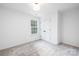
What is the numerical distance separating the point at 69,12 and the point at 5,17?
112cm

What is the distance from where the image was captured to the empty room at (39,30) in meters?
0.95

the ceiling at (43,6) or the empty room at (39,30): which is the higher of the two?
the ceiling at (43,6)

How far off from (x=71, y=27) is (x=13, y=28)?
1.06 meters

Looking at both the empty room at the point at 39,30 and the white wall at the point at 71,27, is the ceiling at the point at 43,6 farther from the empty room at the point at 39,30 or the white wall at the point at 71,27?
the white wall at the point at 71,27

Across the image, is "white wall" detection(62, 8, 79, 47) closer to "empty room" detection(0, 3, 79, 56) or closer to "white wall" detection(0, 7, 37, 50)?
"empty room" detection(0, 3, 79, 56)

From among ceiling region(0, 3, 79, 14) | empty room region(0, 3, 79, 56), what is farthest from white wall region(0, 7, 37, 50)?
ceiling region(0, 3, 79, 14)

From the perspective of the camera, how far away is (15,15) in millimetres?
1052

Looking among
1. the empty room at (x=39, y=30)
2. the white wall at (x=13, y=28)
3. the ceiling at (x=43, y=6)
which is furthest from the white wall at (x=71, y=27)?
the white wall at (x=13, y=28)

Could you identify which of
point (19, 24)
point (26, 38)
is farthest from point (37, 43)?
point (19, 24)

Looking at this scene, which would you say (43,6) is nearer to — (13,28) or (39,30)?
(39,30)

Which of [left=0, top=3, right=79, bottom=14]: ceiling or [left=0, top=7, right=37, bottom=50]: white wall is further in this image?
[left=0, top=7, right=37, bottom=50]: white wall

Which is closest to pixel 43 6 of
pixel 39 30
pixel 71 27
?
pixel 39 30

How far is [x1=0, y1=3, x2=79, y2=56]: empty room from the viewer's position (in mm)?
950

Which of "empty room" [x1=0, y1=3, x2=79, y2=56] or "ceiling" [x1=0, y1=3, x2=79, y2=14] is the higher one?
"ceiling" [x1=0, y1=3, x2=79, y2=14]
